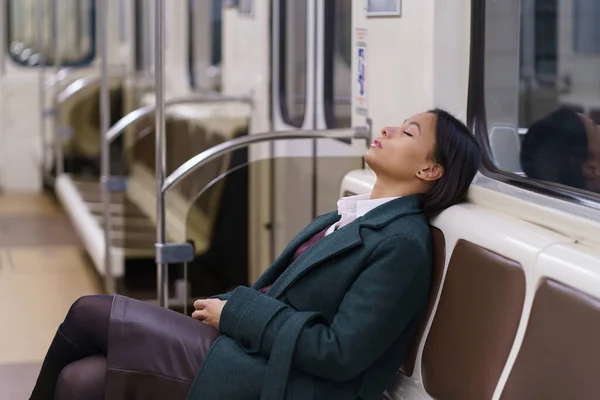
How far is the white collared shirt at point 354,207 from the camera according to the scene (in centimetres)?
265

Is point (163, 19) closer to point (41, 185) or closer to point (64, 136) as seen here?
point (64, 136)

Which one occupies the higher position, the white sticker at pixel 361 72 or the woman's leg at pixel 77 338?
the white sticker at pixel 361 72

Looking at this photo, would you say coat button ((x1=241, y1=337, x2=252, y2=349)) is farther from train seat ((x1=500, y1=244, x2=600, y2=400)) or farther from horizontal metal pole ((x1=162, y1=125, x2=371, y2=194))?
horizontal metal pole ((x1=162, y1=125, x2=371, y2=194))

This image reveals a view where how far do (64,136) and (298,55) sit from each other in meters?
3.95

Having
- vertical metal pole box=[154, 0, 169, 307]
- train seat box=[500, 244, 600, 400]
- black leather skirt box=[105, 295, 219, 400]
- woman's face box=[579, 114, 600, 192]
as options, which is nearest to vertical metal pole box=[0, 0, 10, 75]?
vertical metal pole box=[154, 0, 169, 307]

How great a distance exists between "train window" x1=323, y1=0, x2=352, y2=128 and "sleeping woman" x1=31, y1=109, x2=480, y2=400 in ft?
4.59

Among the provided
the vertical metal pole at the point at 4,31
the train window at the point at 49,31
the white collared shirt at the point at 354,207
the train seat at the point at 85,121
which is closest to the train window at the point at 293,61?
the white collared shirt at the point at 354,207

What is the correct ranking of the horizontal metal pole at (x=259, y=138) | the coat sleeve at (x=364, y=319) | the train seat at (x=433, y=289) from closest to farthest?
the coat sleeve at (x=364, y=319) → the train seat at (x=433, y=289) → the horizontal metal pole at (x=259, y=138)

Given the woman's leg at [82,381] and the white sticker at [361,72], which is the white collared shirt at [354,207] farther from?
the white sticker at [361,72]

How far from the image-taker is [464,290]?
2.45m

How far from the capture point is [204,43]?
7137 millimetres

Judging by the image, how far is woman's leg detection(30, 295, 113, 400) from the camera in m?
2.74

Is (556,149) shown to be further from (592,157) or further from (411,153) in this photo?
(411,153)

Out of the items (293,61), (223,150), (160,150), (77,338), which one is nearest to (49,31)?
(293,61)
